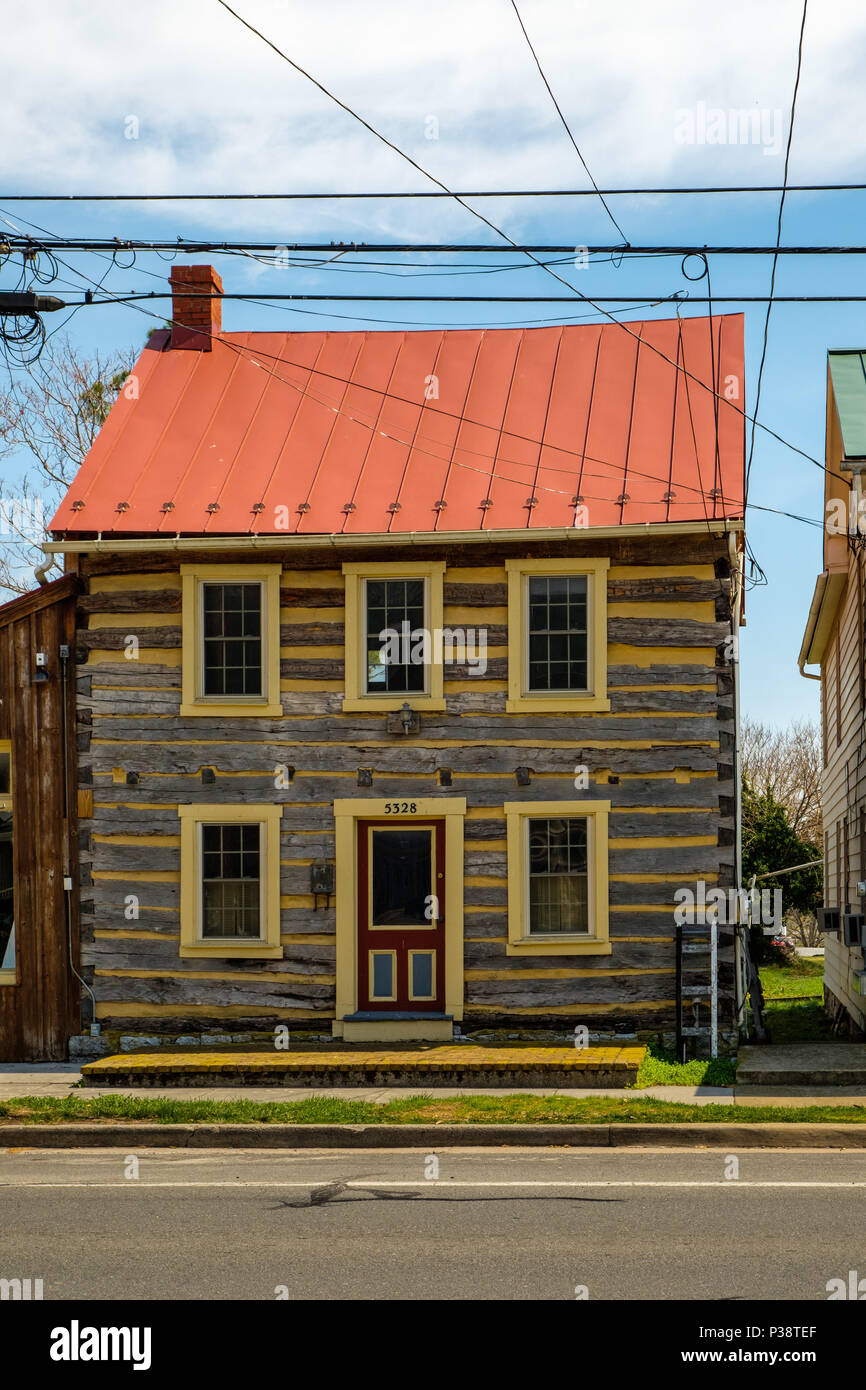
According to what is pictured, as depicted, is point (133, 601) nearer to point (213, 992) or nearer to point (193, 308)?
point (213, 992)

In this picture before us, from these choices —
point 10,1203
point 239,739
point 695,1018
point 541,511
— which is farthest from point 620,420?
point 10,1203

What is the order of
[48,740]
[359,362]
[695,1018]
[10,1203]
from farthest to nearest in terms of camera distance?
1. [359,362]
2. [48,740]
3. [695,1018]
4. [10,1203]

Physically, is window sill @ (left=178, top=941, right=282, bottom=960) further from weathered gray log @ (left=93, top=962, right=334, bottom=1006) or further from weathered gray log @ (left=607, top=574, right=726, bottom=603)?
weathered gray log @ (left=607, top=574, right=726, bottom=603)

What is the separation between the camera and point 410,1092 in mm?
13445

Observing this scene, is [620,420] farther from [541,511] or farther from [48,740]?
[48,740]

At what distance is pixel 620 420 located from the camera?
17297mm

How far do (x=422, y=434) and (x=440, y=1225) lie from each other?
439 inches

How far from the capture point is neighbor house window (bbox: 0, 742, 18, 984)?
16.4 metres

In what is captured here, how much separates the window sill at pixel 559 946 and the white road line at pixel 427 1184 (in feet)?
19.5

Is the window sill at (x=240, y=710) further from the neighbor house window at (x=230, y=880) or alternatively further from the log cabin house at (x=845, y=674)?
the log cabin house at (x=845, y=674)

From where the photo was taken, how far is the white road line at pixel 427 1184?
9.27 meters

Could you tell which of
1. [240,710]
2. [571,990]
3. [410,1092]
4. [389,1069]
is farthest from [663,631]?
[410,1092]

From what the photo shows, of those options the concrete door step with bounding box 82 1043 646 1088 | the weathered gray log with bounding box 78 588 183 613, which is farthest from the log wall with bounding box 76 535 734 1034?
the concrete door step with bounding box 82 1043 646 1088
